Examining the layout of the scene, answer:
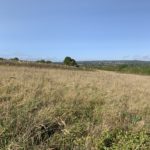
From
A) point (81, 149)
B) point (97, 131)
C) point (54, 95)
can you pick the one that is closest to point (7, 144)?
point (81, 149)

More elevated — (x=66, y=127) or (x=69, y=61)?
(x=66, y=127)

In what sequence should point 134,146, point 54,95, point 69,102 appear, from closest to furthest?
point 134,146
point 69,102
point 54,95

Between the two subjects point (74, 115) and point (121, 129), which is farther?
point (74, 115)

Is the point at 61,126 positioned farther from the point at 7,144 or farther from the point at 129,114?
the point at 129,114

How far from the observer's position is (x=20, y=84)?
11219 mm

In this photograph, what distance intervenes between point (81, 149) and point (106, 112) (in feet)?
8.16

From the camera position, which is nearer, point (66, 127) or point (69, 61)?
point (66, 127)

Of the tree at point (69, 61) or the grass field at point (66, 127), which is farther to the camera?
the tree at point (69, 61)

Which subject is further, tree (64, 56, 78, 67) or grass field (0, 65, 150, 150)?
tree (64, 56, 78, 67)

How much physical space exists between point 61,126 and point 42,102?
170cm

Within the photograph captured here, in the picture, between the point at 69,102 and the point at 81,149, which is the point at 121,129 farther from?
the point at 69,102

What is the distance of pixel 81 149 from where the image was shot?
565 centimetres

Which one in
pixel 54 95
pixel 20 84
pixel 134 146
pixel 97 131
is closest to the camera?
pixel 134 146

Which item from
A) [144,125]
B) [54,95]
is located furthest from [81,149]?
[54,95]
